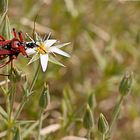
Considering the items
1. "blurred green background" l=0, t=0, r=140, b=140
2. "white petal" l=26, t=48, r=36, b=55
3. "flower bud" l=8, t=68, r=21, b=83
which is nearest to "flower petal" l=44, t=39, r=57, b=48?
"white petal" l=26, t=48, r=36, b=55

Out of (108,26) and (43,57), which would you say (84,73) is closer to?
(108,26)

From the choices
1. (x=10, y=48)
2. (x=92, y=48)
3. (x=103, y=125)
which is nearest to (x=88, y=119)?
(x=103, y=125)

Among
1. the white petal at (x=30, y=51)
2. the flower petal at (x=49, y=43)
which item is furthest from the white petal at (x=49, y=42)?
the white petal at (x=30, y=51)

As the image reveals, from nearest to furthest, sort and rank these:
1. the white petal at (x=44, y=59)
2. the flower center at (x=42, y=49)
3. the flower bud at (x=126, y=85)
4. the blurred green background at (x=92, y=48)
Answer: the white petal at (x=44, y=59) → the flower center at (x=42, y=49) → the flower bud at (x=126, y=85) → the blurred green background at (x=92, y=48)

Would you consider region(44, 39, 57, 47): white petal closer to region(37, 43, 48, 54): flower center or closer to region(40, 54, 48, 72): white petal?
region(37, 43, 48, 54): flower center

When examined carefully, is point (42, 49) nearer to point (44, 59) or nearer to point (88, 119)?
point (44, 59)

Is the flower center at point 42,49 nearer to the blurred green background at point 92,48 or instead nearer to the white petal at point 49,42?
the white petal at point 49,42

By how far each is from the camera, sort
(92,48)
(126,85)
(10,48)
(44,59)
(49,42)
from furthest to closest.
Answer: (92,48) → (126,85) → (49,42) → (10,48) → (44,59)

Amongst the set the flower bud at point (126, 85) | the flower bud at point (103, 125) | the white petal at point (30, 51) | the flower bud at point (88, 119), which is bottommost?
the flower bud at point (103, 125)

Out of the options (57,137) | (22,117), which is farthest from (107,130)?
(22,117)
